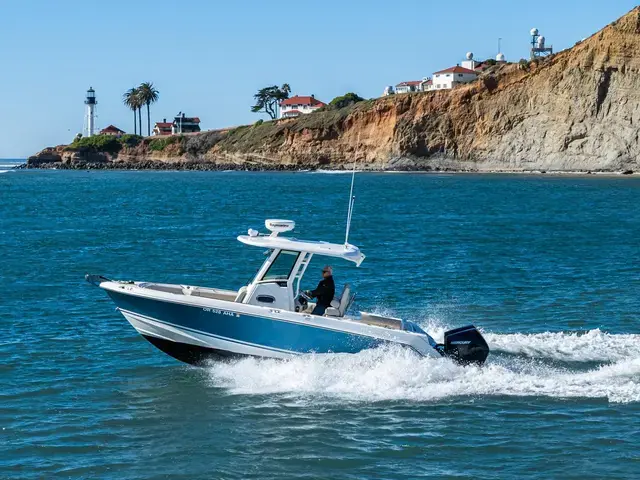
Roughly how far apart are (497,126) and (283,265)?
9170cm

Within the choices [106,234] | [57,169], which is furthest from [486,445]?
[57,169]

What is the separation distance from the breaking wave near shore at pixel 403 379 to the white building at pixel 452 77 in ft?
334

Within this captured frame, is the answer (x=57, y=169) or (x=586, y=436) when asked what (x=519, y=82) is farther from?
(x=586, y=436)

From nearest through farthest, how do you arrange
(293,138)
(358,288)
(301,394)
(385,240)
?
(301,394)
(358,288)
(385,240)
(293,138)

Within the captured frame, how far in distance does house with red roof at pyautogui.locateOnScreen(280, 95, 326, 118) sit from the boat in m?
126

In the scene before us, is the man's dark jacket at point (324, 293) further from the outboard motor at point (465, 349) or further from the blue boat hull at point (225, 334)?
the outboard motor at point (465, 349)

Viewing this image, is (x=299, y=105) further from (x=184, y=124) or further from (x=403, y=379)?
(x=403, y=379)

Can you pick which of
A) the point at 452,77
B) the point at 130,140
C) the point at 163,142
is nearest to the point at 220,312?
the point at 452,77

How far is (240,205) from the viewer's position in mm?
58094

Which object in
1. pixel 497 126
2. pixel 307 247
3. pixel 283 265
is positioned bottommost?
pixel 283 265

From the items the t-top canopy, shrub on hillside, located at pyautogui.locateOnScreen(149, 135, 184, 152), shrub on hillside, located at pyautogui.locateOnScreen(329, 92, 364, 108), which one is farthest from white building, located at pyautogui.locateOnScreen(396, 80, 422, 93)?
the t-top canopy

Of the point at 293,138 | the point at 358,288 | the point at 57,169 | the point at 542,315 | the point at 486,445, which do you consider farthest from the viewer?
the point at 57,169

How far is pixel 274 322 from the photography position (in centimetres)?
1496

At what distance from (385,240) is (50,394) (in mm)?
23112
